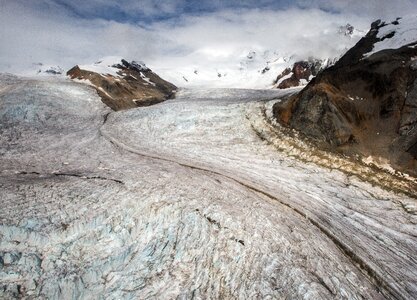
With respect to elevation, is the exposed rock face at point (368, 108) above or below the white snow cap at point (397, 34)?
below

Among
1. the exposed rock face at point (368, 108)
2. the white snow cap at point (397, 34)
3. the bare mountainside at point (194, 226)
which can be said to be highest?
the white snow cap at point (397, 34)

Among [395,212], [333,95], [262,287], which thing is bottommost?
[262,287]

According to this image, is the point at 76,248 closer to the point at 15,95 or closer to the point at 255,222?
the point at 255,222

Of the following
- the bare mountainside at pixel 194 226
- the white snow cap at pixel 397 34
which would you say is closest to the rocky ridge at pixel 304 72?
the white snow cap at pixel 397 34

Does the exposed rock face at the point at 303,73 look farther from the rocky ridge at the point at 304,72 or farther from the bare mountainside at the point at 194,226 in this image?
the bare mountainside at the point at 194,226

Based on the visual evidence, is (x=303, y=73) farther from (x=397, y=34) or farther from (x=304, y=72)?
(x=397, y=34)

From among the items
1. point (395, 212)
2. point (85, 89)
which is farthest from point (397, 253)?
point (85, 89)
